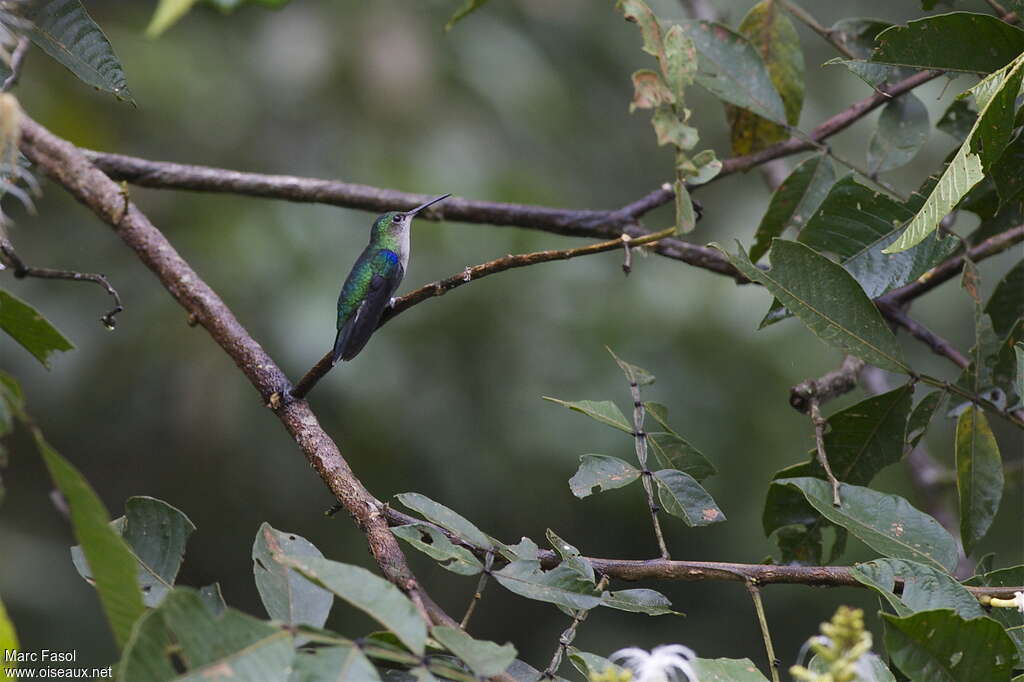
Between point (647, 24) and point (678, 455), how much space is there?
0.61 metres

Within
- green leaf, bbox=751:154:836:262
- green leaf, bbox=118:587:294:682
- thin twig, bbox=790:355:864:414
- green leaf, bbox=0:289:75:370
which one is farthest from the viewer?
green leaf, bbox=751:154:836:262

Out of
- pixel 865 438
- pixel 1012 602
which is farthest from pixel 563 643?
pixel 865 438

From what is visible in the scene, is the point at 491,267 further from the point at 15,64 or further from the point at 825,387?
the point at 15,64

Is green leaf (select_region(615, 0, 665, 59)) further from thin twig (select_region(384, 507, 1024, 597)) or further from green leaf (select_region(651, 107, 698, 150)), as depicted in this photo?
thin twig (select_region(384, 507, 1024, 597))

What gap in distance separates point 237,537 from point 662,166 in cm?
379

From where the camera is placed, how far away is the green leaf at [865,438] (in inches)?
59.2

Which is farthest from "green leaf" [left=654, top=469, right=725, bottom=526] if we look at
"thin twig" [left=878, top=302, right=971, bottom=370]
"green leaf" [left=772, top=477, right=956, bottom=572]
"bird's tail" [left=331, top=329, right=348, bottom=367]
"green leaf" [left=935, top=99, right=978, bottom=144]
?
"green leaf" [left=935, top=99, right=978, bottom=144]

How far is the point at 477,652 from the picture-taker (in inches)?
35.7

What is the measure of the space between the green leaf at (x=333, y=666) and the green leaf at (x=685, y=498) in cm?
55

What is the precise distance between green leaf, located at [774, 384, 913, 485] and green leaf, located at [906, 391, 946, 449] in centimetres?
1

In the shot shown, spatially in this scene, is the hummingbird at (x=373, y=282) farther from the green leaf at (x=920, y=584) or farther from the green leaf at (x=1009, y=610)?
the green leaf at (x=1009, y=610)

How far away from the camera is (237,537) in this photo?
5594 mm

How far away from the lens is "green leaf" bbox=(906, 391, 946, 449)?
4.77 feet

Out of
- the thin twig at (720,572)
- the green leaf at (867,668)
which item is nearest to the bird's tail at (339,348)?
the thin twig at (720,572)
